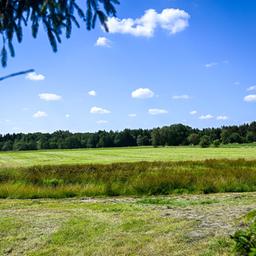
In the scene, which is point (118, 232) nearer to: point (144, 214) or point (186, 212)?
point (144, 214)

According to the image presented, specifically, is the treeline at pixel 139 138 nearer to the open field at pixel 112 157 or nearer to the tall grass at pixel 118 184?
the open field at pixel 112 157

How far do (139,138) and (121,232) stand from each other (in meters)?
123

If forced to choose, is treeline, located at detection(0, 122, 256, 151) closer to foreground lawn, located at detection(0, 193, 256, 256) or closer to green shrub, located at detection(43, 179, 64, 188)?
green shrub, located at detection(43, 179, 64, 188)

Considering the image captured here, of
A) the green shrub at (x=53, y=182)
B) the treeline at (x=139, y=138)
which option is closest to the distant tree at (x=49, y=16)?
the green shrub at (x=53, y=182)

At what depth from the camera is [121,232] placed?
9.05 m

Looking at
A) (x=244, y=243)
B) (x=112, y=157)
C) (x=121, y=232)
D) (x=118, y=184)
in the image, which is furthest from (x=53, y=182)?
(x=112, y=157)

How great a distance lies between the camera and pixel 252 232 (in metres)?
5.79

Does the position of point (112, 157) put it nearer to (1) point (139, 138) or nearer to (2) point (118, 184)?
(2) point (118, 184)

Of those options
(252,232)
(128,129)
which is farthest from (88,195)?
(128,129)

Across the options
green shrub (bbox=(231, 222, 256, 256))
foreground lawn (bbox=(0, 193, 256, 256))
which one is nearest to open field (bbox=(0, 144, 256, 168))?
foreground lawn (bbox=(0, 193, 256, 256))

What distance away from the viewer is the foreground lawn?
7871 mm

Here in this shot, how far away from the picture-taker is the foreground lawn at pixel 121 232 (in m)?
7.87

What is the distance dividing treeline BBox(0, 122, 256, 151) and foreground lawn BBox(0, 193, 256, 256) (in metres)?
106

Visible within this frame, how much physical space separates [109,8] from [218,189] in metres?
15.6
